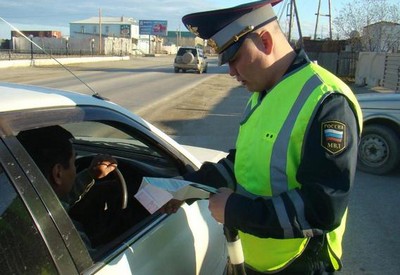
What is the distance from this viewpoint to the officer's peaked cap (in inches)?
67.4

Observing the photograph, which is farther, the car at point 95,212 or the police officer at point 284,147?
the police officer at point 284,147

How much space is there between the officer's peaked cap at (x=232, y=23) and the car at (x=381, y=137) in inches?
216

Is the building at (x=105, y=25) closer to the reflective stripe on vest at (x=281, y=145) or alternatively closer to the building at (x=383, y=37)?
the building at (x=383, y=37)

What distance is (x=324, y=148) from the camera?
5.14ft

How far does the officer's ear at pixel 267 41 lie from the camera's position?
1725 mm

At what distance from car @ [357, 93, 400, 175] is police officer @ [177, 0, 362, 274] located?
17.1 ft

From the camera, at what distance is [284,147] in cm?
167

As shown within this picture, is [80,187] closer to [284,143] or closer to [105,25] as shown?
[284,143]

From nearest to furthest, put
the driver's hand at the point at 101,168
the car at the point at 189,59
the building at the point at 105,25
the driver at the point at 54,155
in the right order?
the driver at the point at 54,155
the driver's hand at the point at 101,168
the car at the point at 189,59
the building at the point at 105,25

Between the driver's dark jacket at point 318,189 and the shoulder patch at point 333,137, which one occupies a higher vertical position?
the shoulder patch at point 333,137

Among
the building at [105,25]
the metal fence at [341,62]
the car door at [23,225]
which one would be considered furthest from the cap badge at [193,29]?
the building at [105,25]

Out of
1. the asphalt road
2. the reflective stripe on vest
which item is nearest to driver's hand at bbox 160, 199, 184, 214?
the reflective stripe on vest

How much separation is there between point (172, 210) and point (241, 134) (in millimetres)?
481

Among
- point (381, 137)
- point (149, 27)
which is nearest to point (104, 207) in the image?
point (381, 137)
